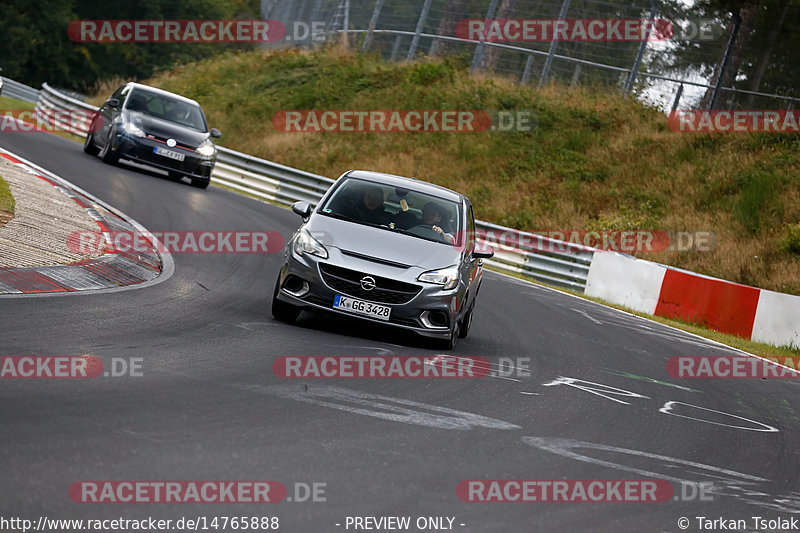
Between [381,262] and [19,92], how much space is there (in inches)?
1570

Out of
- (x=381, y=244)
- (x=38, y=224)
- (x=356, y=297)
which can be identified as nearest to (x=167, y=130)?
(x=38, y=224)

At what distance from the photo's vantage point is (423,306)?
10047 mm

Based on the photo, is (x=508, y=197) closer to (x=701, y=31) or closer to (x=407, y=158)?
(x=407, y=158)

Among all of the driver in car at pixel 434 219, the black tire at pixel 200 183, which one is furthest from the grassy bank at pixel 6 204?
the black tire at pixel 200 183

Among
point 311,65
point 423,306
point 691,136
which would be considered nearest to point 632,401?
point 423,306

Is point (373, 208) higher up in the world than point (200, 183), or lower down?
higher up

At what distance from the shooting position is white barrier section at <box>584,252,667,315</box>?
798 inches

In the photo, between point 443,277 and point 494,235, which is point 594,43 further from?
point 443,277

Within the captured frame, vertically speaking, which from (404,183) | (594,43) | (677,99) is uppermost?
(594,43)

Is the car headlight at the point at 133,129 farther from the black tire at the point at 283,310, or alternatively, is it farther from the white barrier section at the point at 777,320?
the black tire at the point at 283,310

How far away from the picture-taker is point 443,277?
1027 centimetres

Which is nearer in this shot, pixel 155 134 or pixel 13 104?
pixel 155 134

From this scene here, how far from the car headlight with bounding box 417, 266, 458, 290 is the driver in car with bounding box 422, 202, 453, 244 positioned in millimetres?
700

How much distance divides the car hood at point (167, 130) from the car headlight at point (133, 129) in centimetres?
8
